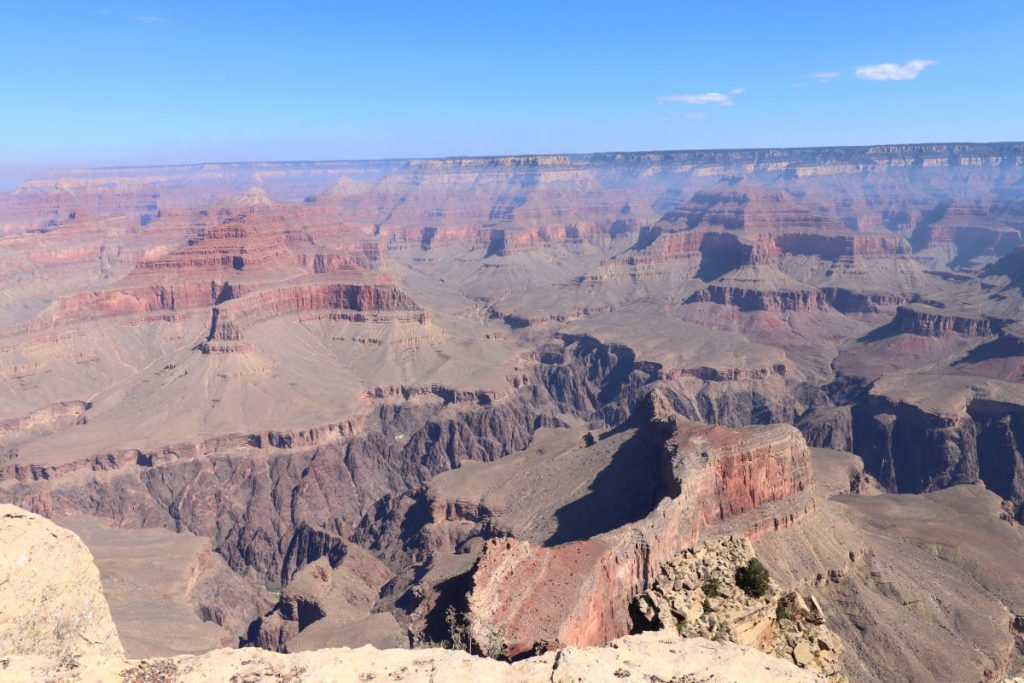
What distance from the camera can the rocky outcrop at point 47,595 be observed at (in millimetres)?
22594

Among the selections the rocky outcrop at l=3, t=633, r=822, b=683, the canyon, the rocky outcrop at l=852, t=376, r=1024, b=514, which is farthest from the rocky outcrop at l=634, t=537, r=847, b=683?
the rocky outcrop at l=852, t=376, r=1024, b=514

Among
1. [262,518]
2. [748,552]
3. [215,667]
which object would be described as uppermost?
[215,667]

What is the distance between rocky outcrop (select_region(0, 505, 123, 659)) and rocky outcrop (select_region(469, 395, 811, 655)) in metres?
22.2

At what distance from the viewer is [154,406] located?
12812cm

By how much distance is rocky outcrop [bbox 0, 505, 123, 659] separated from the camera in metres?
22.6

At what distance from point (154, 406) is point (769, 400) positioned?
131104 millimetres

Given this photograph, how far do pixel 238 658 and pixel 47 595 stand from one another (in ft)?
26.6

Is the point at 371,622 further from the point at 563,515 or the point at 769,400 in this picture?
the point at 769,400

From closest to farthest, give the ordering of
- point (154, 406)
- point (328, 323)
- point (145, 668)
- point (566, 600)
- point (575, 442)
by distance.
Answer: point (145, 668) < point (566, 600) < point (575, 442) < point (154, 406) < point (328, 323)

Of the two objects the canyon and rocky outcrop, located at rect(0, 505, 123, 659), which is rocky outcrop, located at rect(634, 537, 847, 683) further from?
rocky outcrop, located at rect(0, 505, 123, 659)

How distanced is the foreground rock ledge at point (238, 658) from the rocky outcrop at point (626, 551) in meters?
17.9

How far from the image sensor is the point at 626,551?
51.1 m

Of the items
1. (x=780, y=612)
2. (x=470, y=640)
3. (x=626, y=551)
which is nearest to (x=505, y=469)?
(x=626, y=551)

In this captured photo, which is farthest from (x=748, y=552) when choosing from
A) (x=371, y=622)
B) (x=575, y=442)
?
(x=575, y=442)
